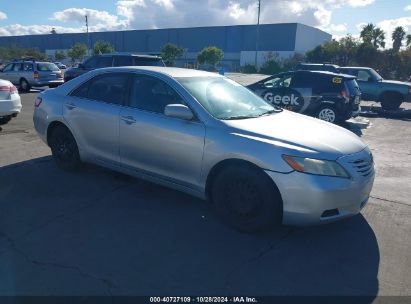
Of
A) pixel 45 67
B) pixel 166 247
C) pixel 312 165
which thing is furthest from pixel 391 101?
pixel 45 67

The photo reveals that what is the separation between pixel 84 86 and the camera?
16.3ft

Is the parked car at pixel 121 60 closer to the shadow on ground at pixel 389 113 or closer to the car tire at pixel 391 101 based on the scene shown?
the shadow on ground at pixel 389 113

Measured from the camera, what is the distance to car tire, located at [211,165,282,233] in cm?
337

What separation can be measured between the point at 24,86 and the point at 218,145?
55.2 ft

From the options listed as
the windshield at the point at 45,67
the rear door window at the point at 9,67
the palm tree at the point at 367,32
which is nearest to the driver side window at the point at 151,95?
the windshield at the point at 45,67

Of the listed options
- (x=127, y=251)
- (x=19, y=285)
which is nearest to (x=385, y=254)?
(x=127, y=251)

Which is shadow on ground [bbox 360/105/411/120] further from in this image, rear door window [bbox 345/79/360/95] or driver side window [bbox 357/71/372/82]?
rear door window [bbox 345/79/360/95]

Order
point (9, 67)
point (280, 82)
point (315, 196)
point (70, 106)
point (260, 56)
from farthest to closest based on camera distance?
point (260, 56)
point (9, 67)
point (280, 82)
point (70, 106)
point (315, 196)

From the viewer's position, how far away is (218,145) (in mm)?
3574

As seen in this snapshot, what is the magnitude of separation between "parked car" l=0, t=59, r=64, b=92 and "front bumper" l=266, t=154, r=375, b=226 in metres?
16.6

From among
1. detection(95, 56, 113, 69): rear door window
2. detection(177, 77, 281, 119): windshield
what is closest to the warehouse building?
detection(95, 56, 113, 69): rear door window

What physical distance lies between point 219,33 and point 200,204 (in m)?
86.9

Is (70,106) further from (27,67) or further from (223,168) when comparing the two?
(27,67)

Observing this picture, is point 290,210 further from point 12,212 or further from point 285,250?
point 12,212
